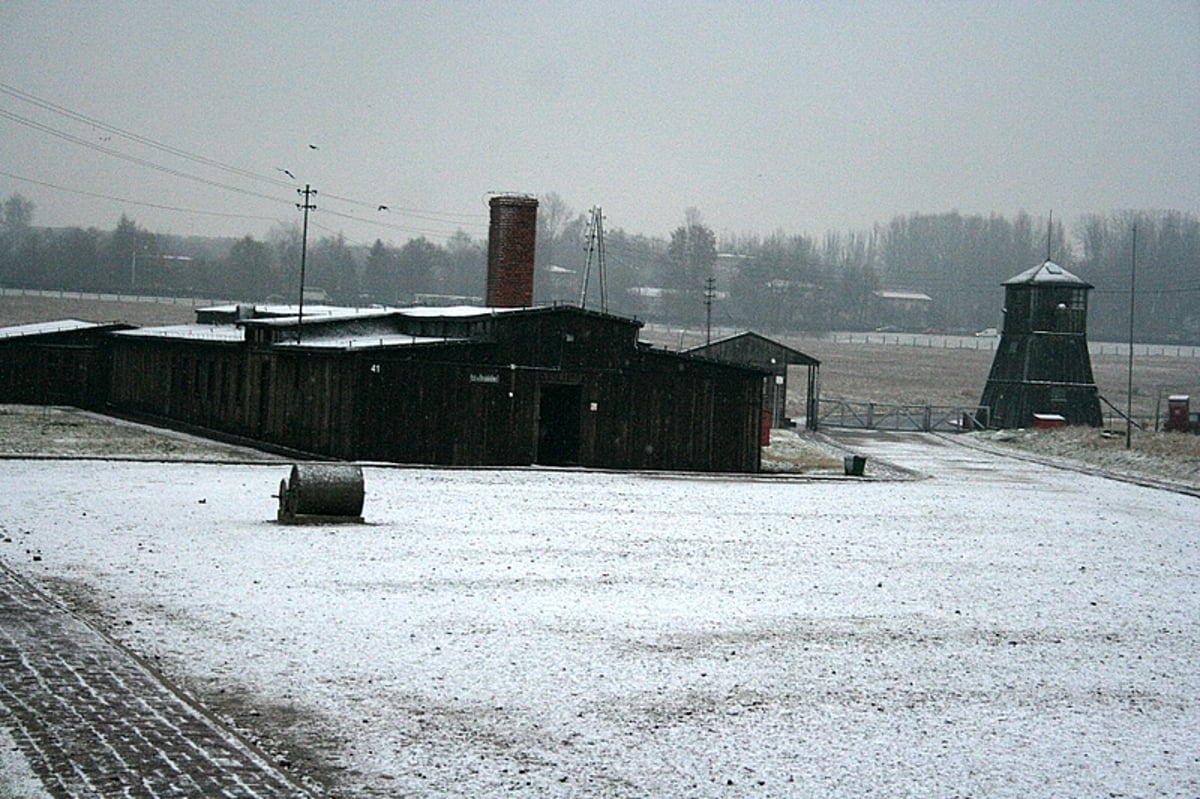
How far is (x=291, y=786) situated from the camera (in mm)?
8516

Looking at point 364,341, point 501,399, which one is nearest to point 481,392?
point 501,399

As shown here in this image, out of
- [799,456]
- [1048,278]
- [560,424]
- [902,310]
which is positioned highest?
[902,310]

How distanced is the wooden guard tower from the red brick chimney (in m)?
39.2

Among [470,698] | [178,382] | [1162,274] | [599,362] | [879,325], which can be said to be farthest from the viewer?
[1162,274]

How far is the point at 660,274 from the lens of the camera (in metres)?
159

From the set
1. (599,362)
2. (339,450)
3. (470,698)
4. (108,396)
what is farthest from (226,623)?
(108,396)

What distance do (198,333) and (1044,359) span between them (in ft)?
152

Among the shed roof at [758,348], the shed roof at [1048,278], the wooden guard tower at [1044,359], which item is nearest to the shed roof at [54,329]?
the shed roof at [758,348]

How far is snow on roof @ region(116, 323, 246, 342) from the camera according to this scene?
1593 inches

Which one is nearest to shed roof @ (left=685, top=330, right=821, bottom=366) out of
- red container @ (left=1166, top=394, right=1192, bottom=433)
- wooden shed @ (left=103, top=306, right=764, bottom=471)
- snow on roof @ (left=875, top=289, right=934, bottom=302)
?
red container @ (left=1166, top=394, right=1192, bottom=433)

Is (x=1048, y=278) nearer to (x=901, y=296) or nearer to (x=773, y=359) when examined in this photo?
(x=773, y=359)

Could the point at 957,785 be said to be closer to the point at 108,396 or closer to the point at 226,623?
A: the point at 226,623

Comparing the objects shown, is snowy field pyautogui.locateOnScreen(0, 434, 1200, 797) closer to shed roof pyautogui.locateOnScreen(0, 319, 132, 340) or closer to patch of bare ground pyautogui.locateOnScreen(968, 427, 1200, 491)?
patch of bare ground pyautogui.locateOnScreen(968, 427, 1200, 491)

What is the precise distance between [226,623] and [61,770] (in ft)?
15.0
